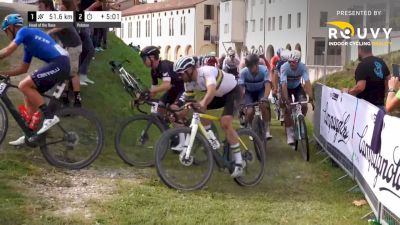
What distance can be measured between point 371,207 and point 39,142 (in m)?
4.17

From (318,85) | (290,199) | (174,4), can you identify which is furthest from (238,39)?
(290,199)

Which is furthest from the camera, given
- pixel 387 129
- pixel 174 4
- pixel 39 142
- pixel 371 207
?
pixel 174 4

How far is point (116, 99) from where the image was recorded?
11.8 m

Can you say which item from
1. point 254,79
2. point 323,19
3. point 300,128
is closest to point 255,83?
point 254,79

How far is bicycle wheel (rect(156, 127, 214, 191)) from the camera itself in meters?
7.02

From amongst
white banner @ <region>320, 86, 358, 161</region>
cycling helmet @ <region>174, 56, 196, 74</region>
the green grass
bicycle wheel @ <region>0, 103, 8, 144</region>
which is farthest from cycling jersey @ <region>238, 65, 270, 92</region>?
bicycle wheel @ <region>0, 103, 8, 144</region>

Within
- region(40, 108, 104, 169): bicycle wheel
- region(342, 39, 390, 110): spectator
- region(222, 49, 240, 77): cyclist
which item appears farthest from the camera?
region(222, 49, 240, 77): cyclist

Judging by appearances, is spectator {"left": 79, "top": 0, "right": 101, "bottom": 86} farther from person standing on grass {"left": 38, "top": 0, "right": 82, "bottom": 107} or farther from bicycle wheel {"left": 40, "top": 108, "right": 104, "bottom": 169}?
bicycle wheel {"left": 40, "top": 108, "right": 104, "bottom": 169}

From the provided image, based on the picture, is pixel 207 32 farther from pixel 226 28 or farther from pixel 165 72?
pixel 165 72

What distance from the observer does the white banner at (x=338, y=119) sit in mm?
8352

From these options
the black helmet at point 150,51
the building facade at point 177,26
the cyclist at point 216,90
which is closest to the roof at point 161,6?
the building facade at point 177,26

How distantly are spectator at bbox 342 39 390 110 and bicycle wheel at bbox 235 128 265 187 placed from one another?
199 centimetres

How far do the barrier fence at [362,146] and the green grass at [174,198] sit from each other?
340 millimetres

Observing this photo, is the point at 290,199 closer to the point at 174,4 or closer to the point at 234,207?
the point at 234,207
